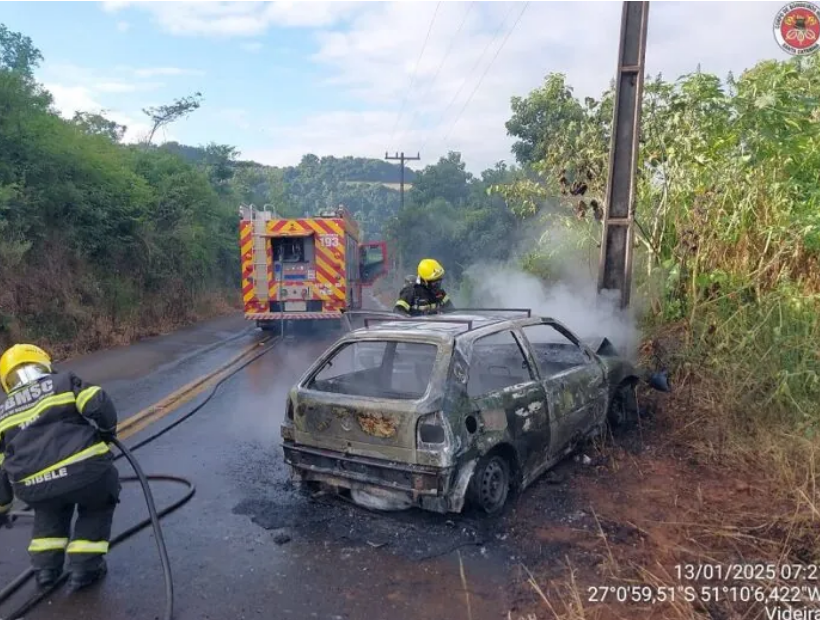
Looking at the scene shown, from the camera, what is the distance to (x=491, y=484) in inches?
184

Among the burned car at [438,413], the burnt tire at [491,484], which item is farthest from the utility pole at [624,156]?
the burnt tire at [491,484]

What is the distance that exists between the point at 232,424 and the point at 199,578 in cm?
350

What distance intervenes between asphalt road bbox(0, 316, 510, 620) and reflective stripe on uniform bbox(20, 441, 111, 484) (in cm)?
72

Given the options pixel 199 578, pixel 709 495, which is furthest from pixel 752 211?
pixel 199 578

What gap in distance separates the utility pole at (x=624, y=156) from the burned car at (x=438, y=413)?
2.25 meters

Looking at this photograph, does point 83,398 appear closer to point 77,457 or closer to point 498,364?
point 77,457

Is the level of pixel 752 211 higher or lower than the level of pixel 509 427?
higher

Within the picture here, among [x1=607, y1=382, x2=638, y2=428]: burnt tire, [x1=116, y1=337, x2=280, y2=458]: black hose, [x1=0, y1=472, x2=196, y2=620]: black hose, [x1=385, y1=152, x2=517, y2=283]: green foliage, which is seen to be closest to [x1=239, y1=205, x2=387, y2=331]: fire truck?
[x1=116, y1=337, x2=280, y2=458]: black hose

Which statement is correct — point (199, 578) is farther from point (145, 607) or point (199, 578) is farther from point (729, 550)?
point (729, 550)

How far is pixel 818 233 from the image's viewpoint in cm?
702

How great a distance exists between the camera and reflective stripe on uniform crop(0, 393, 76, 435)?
12.0 feet

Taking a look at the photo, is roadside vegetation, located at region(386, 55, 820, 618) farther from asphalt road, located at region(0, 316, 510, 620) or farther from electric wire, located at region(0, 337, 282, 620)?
electric wire, located at region(0, 337, 282, 620)

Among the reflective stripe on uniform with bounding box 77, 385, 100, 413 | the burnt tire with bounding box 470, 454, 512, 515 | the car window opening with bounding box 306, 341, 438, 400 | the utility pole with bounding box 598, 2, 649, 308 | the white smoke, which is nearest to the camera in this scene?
the reflective stripe on uniform with bounding box 77, 385, 100, 413

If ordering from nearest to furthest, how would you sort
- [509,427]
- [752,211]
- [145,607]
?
[145,607] < [509,427] < [752,211]
